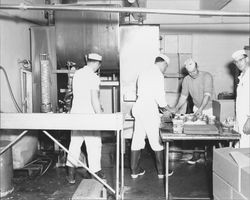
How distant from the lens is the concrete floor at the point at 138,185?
143 inches

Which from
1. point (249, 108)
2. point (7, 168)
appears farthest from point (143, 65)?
point (7, 168)

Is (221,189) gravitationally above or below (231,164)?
below

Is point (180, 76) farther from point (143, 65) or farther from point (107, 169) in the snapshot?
point (107, 169)

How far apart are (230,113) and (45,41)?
118 inches

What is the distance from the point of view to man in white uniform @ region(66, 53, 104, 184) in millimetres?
3855

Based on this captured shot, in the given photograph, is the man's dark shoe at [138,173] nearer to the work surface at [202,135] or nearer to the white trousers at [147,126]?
the white trousers at [147,126]

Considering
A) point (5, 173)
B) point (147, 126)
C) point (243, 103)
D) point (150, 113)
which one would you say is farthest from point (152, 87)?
point (5, 173)

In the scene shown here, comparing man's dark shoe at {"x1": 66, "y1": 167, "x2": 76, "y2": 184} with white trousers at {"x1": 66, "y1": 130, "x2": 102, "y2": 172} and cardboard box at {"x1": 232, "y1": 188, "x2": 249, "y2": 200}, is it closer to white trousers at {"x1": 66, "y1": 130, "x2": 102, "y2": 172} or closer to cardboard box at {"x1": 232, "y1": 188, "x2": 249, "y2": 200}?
white trousers at {"x1": 66, "y1": 130, "x2": 102, "y2": 172}

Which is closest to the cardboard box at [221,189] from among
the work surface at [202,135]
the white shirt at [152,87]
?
the work surface at [202,135]

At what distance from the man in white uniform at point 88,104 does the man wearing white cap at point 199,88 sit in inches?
47.8

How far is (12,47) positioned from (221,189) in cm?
335

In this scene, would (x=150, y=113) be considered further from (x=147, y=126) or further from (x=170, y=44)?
(x=170, y=44)

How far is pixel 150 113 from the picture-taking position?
412cm

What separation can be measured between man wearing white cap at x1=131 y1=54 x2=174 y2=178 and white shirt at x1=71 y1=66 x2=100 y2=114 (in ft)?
2.12
